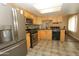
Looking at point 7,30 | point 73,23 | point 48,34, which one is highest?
point 73,23

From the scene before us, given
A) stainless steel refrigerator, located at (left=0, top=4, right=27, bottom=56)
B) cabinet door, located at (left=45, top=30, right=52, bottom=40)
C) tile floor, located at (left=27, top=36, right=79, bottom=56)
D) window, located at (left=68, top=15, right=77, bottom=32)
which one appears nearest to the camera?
stainless steel refrigerator, located at (left=0, top=4, right=27, bottom=56)

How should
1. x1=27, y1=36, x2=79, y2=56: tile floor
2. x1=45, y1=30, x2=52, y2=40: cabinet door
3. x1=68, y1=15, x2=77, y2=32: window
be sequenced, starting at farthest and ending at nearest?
x1=68, y1=15, x2=77, y2=32: window
x1=45, y1=30, x2=52, y2=40: cabinet door
x1=27, y1=36, x2=79, y2=56: tile floor

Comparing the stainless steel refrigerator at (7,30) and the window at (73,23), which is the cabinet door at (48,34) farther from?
the stainless steel refrigerator at (7,30)

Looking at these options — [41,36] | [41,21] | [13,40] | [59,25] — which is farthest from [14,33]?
[59,25]

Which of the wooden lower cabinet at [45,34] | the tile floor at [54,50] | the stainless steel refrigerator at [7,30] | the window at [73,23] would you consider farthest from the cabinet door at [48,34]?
the stainless steel refrigerator at [7,30]

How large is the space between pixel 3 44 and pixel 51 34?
551 cm

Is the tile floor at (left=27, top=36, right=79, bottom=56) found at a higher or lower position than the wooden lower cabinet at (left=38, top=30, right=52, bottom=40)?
lower

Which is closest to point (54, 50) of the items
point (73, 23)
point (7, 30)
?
point (7, 30)

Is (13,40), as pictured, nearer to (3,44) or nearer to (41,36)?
(3,44)

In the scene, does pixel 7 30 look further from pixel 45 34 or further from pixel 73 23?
pixel 73 23

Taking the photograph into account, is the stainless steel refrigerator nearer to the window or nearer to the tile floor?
the tile floor

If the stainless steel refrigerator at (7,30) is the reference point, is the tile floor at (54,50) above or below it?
below

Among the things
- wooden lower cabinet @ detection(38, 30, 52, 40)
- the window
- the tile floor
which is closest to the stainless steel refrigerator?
the tile floor

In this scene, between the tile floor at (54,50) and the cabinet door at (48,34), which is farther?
the cabinet door at (48,34)
